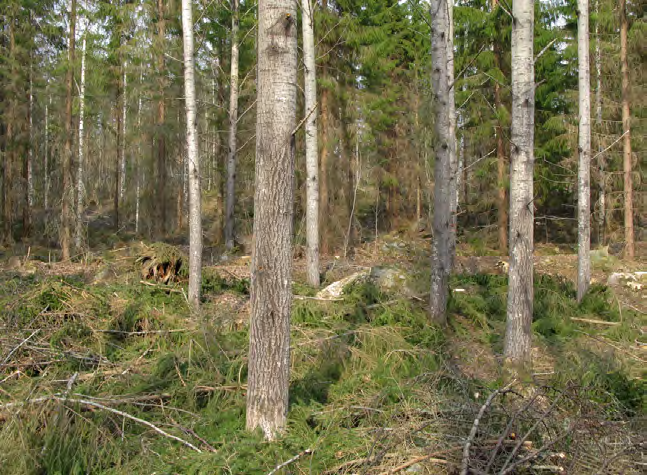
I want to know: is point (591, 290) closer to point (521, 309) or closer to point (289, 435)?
point (521, 309)

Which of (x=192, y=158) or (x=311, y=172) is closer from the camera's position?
(x=192, y=158)

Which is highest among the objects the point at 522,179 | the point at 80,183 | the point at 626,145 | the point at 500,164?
the point at 626,145

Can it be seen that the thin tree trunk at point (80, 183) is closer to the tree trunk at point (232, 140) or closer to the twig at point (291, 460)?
the tree trunk at point (232, 140)

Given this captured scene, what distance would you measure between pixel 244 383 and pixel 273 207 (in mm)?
2149

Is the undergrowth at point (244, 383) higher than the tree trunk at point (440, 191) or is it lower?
lower

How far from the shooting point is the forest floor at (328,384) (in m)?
3.45

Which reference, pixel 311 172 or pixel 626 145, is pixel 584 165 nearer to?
pixel 311 172

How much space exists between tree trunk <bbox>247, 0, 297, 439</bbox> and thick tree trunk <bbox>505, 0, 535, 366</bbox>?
2963 mm

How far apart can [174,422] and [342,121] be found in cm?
1390

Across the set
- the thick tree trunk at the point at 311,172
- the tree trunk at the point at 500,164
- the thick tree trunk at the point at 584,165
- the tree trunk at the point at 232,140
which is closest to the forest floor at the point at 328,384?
the thick tree trunk at the point at 584,165

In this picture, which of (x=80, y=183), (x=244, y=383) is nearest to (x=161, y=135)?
(x=80, y=183)

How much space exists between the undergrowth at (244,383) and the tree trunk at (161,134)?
10747 millimetres

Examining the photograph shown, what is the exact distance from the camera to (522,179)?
18.0 feet

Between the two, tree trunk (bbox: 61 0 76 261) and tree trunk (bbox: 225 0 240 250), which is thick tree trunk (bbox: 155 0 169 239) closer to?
tree trunk (bbox: 225 0 240 250)
